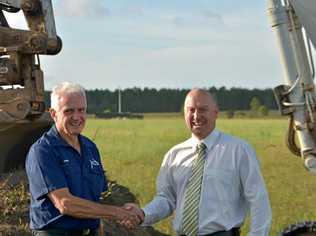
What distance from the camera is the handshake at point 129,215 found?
4.66 meters

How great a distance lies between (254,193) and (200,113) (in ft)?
1.85

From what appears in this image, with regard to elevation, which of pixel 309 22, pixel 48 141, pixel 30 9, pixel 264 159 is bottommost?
pixel 264 159

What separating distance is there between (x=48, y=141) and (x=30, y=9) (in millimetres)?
6274

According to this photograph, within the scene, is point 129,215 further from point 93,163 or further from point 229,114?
point 229,114

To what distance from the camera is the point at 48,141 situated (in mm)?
4602

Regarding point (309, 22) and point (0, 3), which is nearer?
point (309, 22)

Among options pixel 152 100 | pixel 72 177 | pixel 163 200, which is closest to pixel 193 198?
pixel 163 200

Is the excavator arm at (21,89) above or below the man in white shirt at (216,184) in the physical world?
above

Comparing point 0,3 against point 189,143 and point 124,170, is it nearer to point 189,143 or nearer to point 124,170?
point 189,143

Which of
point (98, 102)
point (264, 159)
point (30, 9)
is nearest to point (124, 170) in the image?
point (264, 159)

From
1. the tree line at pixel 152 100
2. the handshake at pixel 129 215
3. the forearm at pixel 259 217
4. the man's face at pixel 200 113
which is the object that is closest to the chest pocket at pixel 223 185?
the forearm at pixel 259 217

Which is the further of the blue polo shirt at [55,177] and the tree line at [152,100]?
the tree line at [152,100]

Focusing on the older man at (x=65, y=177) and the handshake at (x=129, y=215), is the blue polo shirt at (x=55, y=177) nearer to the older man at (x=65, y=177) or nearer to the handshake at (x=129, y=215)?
the older man at (x=65, y=177)

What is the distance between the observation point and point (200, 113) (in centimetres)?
481
